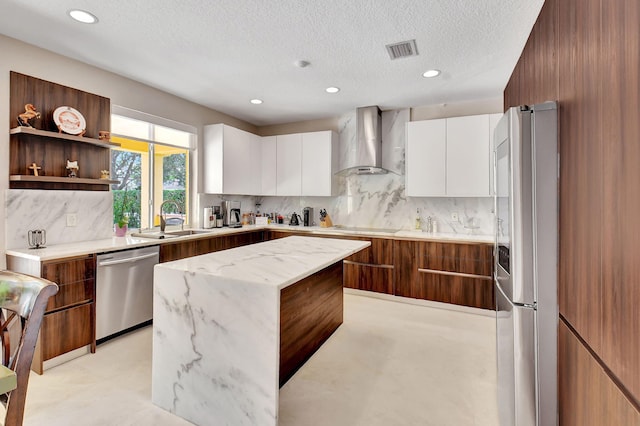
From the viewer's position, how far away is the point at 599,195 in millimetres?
929

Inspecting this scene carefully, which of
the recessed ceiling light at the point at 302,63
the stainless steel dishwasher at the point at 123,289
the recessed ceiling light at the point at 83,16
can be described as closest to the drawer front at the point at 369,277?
the stainless steel dishwasher at the point at 123,289

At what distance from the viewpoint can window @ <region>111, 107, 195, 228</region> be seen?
3445 millimetres

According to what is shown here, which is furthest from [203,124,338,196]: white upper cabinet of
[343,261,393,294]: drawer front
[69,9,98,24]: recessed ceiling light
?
[69,9,98,24]: recessed ceiling light

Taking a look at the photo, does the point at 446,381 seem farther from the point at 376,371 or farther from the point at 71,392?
the point at 71,392

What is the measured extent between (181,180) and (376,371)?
11.2 feet

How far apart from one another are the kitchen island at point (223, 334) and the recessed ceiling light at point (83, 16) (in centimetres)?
184

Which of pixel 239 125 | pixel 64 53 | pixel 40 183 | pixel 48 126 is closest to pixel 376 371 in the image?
pixel 40 183

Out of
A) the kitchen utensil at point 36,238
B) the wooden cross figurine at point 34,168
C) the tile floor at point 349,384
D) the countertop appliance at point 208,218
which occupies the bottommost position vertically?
the tile floor at point 349,384

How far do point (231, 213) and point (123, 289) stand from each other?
219cm

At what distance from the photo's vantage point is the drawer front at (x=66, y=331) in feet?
7.50

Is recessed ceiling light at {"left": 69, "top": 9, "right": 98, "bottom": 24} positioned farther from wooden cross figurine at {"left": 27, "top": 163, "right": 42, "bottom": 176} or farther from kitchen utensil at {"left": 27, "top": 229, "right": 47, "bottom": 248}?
kitchen utensil at {"left": 27, "top": 229, "right": 47, "bottom": 248}

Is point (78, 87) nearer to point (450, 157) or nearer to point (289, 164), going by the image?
point (289, 164)

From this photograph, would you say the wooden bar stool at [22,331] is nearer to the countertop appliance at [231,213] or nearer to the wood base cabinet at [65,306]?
the wood base cabinet at [65,306]

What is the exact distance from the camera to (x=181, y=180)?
4285mm
